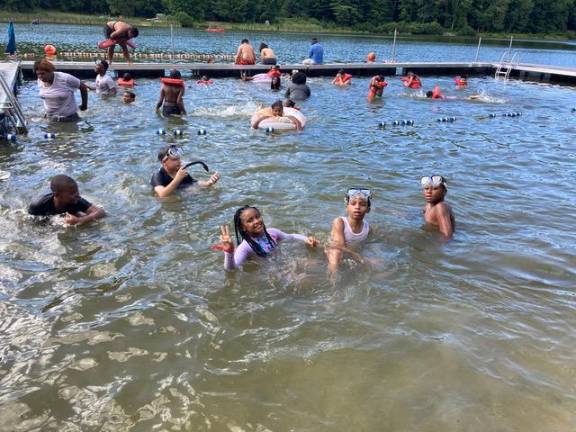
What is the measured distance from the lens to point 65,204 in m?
6.05

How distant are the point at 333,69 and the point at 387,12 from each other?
75.7m

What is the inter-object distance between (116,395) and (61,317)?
126cm

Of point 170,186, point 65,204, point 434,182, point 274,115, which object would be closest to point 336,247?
point 434,182

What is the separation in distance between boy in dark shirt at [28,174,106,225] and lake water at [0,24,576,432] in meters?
0.16

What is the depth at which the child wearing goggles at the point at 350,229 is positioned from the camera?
5309mm

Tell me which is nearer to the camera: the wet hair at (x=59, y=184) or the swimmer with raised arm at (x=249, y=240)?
the swimmer with raised arm at (x=249, y=240)

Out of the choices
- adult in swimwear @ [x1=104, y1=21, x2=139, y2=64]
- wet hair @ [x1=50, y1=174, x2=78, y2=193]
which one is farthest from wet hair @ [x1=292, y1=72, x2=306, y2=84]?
wet hair @ [x1=50, y1=174, x2=78, y2=193]

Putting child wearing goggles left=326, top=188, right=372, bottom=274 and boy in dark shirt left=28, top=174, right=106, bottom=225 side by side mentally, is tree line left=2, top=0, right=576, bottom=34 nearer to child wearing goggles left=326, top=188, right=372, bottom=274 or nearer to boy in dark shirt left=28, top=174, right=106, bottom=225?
boy in dark shirt left=28, top=174, right=106, bottom=225

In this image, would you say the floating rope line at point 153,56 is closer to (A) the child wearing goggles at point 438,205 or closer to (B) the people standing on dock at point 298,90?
(B) the people standing on dock at point 298,90

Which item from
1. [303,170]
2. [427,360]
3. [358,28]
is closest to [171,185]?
[303,170]

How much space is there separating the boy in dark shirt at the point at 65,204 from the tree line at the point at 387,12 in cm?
7339

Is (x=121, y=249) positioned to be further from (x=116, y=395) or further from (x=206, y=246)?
(x=116, y=395)

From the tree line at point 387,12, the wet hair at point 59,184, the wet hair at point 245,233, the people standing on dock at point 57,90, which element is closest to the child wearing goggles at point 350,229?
the wet hair at point 245,233

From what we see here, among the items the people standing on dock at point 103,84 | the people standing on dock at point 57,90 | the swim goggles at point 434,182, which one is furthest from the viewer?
the people standing on dock at point 103,84
